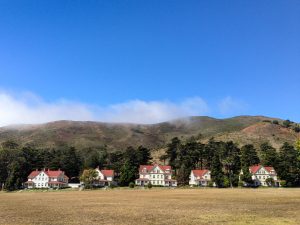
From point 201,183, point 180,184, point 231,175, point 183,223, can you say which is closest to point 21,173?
point 180,184

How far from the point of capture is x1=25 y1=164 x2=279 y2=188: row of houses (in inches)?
4985

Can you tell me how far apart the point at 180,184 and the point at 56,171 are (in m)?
51.8

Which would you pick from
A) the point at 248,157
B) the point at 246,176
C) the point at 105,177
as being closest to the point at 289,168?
the point at 246,176

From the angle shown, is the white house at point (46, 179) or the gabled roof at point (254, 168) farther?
the gabled roof at point (254, 168)

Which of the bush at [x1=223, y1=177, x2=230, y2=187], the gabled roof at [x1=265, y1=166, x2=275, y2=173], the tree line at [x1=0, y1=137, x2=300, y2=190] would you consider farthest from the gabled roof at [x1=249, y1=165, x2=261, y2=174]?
the bush at [x1=223, y1=177, x2=230, y2=187]

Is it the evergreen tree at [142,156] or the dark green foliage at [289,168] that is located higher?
the evergreen tree at [142,156]

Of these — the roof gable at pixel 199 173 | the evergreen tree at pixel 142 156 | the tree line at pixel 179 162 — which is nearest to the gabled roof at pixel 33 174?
the tree line at pixel 179 162

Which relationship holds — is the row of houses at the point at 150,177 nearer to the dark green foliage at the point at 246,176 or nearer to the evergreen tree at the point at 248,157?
the evergreen tree at the point at 248,157

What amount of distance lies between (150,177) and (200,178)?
2105cm

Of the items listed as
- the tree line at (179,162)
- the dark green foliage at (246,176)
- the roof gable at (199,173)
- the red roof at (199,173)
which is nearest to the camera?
the dark green foliage at (246,176)

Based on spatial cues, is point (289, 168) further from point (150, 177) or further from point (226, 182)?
point (150, 177)

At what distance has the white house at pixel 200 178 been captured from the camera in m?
127

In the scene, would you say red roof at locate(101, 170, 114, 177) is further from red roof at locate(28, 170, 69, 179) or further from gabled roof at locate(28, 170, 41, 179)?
gabled roof at locate(28, 170, 41, 179)

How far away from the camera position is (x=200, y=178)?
128 meters
